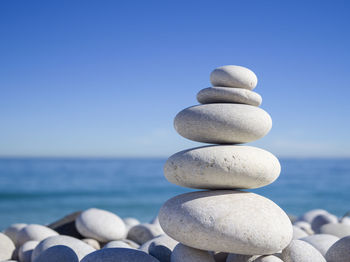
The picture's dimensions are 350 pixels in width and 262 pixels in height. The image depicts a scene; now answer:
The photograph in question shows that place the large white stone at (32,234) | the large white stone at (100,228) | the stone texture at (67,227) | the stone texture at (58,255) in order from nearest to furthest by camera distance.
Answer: the stone texture at (58,255) < the large white stone at (32,234) < the large white stone at (100,228) < the stone texture at (67,227)

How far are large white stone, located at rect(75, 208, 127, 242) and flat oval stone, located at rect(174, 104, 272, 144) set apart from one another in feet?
9.21

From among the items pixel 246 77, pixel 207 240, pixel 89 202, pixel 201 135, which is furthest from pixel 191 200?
pixel 89 202

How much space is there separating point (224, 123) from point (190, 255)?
1.27 meters

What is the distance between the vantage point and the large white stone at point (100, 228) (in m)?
5.71

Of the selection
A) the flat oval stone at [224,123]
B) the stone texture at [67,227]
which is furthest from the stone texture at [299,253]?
the stone texture at [67,227]

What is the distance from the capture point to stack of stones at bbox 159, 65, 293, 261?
313 centimetres

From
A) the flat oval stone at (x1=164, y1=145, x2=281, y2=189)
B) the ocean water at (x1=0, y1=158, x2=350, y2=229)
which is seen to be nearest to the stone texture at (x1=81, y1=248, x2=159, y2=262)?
the flat oval stone at (x1=164, y1=145, x2=281, y2=189)

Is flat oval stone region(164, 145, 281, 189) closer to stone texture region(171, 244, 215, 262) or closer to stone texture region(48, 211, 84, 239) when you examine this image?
stone texture region(171, 244, 215, 262)

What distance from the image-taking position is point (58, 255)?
385cm

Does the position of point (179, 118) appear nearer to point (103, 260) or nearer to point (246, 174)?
point (246, 174)

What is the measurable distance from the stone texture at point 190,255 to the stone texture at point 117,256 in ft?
0.82

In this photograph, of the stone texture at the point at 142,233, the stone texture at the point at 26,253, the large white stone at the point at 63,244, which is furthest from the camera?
the stone texture at the point at 142,233

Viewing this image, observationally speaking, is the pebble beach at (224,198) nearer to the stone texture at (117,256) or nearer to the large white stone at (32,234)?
the stone texture at (117,256)

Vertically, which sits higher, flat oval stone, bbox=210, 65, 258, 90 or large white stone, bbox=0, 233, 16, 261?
flat oval stone, bbox=210, 65, 258, 90
